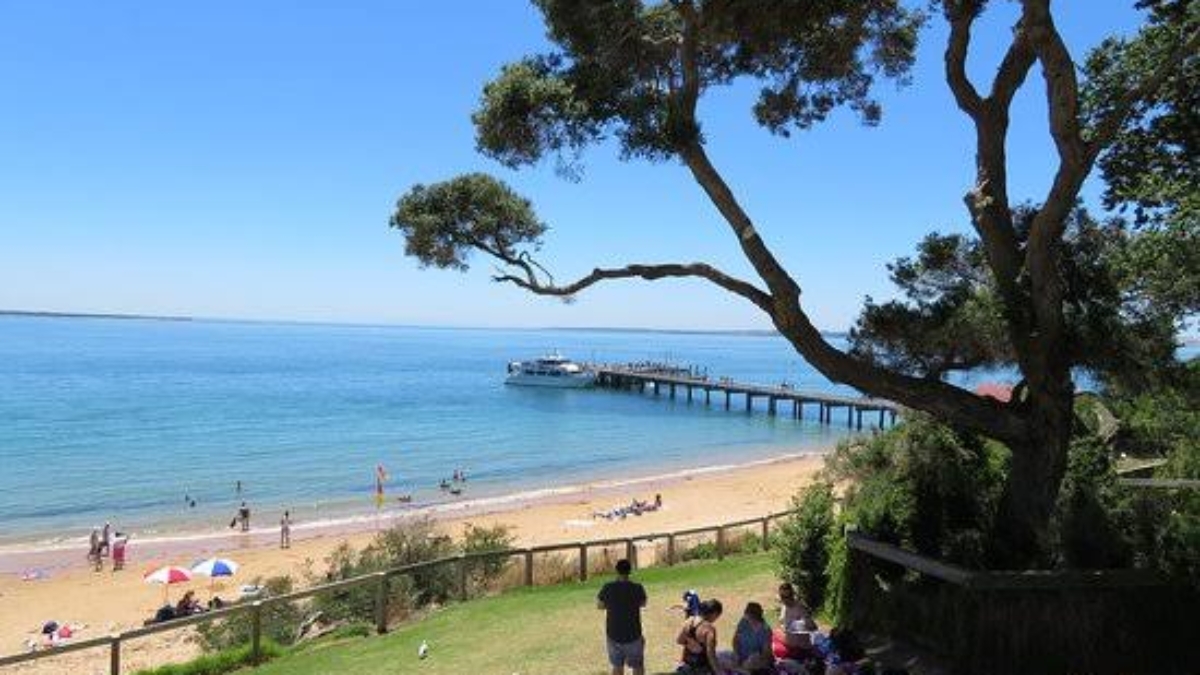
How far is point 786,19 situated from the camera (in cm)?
940

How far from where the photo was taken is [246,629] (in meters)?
14.7

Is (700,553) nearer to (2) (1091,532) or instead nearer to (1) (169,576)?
(1) (169,576)

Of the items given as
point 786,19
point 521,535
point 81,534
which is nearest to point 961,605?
point 786,19

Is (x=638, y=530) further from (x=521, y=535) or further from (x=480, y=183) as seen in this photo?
(x=480, y=183)

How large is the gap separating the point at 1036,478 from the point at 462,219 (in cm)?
587

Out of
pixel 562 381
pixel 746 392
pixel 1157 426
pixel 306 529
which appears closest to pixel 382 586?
pixel 1157 426

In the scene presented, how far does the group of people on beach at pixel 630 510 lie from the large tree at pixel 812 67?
2639cm

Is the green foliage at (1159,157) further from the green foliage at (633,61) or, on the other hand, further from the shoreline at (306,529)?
the shoreline at (306,529)

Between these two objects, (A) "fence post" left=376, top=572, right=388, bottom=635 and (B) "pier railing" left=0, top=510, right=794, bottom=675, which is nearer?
(B) "pier railing" left=0, top=510, right=794, bottom=675

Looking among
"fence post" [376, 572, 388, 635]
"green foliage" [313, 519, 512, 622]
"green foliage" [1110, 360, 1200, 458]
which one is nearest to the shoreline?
"green foliage" [313, 519, 512, 622]

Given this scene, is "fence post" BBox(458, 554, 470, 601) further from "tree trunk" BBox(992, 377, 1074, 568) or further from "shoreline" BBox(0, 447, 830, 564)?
"shoreline" BBox(0, 447, 830, 564)

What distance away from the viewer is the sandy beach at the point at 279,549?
21.6m

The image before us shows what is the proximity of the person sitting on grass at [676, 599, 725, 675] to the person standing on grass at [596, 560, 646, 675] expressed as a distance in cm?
39

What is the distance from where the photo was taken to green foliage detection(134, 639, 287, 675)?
458 inches
